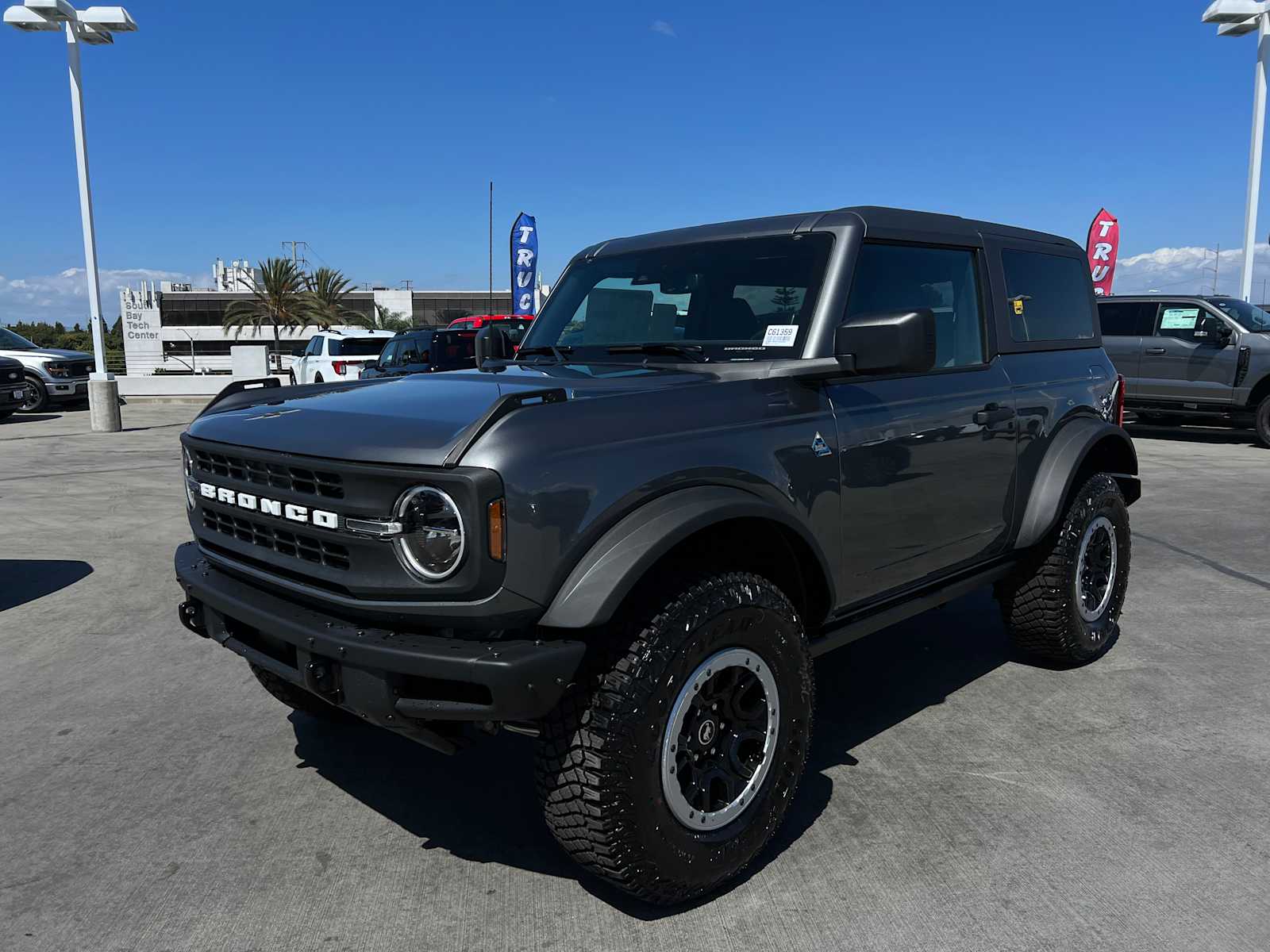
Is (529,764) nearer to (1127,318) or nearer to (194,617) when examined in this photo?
(194,617)

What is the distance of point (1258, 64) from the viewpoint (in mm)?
19609

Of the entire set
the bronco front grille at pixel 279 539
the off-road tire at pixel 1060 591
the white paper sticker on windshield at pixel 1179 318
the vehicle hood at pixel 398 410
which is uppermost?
the white paper sticker on windshield at pixel 1179 318

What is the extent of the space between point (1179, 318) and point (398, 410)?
14326 millimetres

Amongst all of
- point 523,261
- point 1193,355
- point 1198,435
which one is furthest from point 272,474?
point 523,261

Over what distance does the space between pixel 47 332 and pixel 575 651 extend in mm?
116260

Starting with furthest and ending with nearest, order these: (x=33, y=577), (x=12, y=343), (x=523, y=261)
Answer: (x=523, y=261) < (x=12, y=343) < (x=33, y=577)

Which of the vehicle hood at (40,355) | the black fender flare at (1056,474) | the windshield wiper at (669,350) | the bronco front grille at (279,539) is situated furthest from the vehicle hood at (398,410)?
the vehicle hood at (40,355)

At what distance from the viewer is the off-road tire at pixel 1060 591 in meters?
4.37

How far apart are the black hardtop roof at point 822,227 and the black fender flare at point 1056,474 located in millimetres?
939

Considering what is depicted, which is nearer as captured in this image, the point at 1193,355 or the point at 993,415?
the point at 993,415

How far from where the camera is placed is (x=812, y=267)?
11.3 feet

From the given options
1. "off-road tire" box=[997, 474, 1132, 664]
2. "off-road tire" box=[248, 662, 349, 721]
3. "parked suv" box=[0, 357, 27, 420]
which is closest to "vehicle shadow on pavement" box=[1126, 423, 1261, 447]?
"off-road tire" box=[997, 474, 1132, 664]

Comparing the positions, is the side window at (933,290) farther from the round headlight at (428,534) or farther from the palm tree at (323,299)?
the palm tree at (323,299)

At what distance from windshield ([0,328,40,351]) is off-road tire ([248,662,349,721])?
69.7ft
